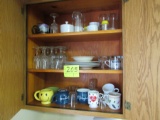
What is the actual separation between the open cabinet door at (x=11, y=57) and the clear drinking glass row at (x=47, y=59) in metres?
0.11

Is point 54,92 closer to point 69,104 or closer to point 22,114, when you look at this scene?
point 69,104

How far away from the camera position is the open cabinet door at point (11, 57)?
711mm

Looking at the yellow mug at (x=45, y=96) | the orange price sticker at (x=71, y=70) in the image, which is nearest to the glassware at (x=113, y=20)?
the orange price sticker at (x=71, y=70)

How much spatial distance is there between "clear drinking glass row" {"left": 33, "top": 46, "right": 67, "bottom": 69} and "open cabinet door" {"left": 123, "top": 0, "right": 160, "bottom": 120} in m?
0.47

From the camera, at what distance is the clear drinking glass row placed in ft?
3.19

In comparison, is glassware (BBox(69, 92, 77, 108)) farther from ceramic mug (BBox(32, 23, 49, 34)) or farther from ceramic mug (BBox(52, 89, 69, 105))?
ceramic mug (BBox(32, 23, 49, 34))

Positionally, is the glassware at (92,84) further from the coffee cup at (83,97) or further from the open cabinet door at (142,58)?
the open cabinet door at (142,58)

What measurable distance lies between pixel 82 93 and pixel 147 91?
0.43 m

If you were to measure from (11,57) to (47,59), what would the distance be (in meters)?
0.27

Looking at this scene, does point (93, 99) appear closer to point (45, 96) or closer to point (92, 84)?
point (92, 84)

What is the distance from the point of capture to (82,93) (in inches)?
36.8

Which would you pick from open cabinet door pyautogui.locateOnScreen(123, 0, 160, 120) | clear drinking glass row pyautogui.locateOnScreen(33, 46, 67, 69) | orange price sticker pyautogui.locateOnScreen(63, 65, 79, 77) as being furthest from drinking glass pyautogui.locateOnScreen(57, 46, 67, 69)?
open cabinet door pyautogui.locateOnScreen(123, 0, 160, 120)

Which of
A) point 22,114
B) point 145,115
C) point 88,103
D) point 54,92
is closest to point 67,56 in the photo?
point 54,92

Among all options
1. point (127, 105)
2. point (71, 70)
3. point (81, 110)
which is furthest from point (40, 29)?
point (127, 105)
